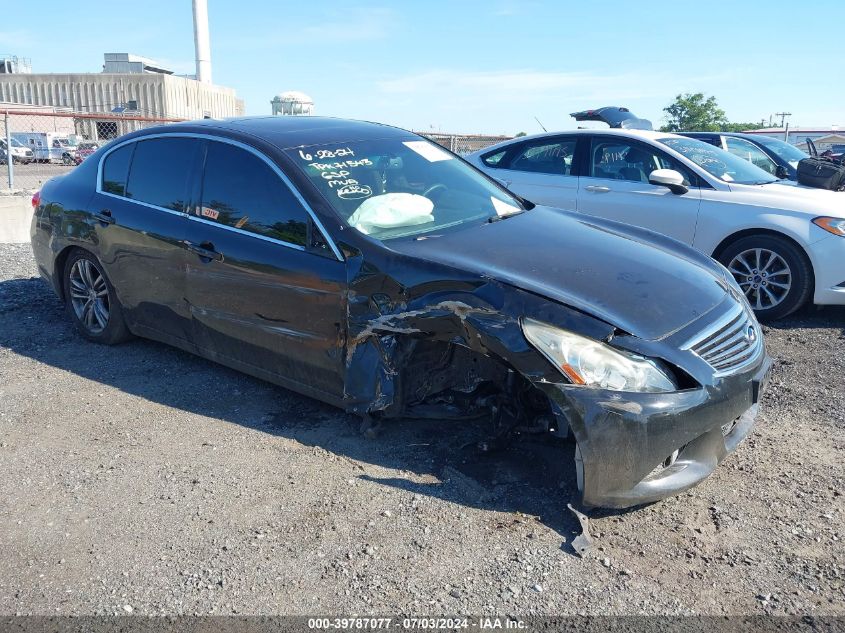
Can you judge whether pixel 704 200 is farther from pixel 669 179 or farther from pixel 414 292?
pixel 414 292

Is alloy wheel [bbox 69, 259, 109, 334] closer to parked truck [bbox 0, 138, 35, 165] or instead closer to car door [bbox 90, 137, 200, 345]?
car door [bbox 90, 137, 200, 345]

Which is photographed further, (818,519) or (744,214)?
(744,214)

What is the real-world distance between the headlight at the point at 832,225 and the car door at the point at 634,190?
99 cm

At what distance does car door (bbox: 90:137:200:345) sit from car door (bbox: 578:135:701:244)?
4.05 meters

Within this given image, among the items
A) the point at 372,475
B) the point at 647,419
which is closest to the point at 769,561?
the point at 647,419

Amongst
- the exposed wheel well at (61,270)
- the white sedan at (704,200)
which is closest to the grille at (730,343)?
the white sedan at (704,200)

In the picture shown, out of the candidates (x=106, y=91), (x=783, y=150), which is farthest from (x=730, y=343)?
(x=106, y=91)

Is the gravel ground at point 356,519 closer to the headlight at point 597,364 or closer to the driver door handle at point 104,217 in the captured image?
the headlight at point 597,364

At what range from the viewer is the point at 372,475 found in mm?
3451

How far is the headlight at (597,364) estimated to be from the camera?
2.92 meters

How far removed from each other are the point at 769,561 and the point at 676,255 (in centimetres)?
180

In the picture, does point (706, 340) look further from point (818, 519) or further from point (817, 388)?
point (817, 388)

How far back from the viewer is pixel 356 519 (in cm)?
309

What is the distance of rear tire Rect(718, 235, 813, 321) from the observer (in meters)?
5.86
